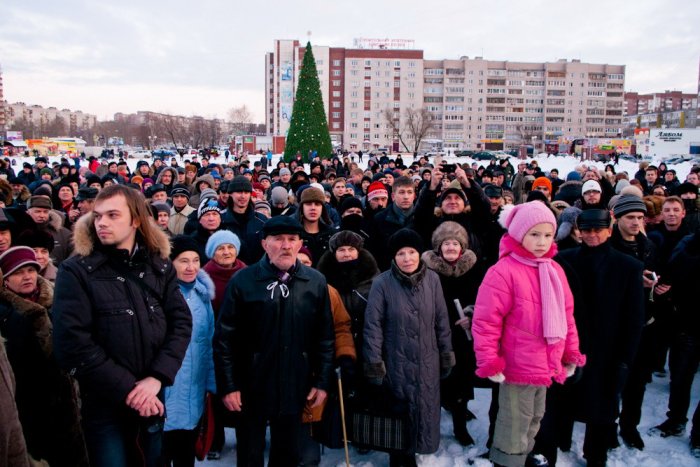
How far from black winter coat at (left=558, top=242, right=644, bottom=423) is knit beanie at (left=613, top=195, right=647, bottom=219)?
2.44 ft

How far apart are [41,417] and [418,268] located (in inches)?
97.0

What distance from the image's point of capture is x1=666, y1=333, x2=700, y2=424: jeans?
4.20 m

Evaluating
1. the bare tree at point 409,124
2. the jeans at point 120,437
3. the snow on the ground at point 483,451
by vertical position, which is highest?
the bare tree at point 409,124

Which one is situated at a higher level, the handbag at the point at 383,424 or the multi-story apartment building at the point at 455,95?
the multi-story apartment building at the point at 455,95

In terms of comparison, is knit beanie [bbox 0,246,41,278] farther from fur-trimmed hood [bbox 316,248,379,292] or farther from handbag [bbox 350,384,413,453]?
handbag [bbox 350,384,413,453]

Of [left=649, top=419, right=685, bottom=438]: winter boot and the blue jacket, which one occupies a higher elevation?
the blue jacket

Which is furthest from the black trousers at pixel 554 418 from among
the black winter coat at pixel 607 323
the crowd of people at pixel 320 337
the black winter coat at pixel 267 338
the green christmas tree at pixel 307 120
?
the green christmas tree at pixel 307 120

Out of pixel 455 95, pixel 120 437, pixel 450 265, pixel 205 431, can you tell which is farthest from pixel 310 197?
pixel 455 95

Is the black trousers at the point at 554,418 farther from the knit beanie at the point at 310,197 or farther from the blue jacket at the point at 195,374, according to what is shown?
the knit beanie at the point at 310,197

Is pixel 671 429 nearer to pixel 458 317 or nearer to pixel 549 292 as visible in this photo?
pixel 458 317

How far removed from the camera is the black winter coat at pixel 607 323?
359 centimetres

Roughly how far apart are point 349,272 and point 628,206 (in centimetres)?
238

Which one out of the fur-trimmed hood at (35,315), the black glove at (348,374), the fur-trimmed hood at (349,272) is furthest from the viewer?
the fur-trimmed hood at (349,272)

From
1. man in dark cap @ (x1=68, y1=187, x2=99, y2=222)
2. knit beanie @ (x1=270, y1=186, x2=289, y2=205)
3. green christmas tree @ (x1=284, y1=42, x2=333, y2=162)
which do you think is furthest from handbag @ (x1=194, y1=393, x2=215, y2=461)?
green christmas tree @ (x1=284, y1=42, x2=333, y2=162)
